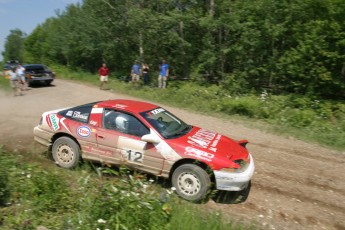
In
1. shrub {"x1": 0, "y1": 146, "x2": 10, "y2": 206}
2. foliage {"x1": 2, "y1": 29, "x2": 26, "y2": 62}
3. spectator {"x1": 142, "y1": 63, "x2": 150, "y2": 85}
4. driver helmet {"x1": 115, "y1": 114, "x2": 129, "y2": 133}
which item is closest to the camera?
shrub {"x1": 0, "y1": 146, "x2": 10, "y2": 206}

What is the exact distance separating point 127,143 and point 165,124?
3.00 feet

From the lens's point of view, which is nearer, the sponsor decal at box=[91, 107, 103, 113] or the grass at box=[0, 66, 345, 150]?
the sponsor decal at box=[91, 107, 103, 113]

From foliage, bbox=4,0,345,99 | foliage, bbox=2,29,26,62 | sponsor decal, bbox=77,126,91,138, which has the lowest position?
foliage, bbox=2,29,26,62

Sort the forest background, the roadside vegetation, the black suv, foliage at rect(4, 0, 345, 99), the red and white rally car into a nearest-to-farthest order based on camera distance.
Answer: the roadside vegetation → the red and white rally car → the forest background → foliage at rect(4, 0, 345, 99) → the black suv

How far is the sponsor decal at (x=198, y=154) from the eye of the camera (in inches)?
262

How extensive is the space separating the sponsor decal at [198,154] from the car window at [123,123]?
0.92 m

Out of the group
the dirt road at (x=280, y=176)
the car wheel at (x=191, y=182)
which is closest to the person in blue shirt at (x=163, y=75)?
the dirt road at (x=280, y=176)

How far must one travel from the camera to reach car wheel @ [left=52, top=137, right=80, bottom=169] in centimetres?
776

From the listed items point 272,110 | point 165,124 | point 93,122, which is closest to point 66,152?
point 93,122

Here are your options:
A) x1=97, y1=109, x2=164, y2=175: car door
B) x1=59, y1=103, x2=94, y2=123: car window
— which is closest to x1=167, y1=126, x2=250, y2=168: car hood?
x1=97, y1=109, x2=164, y2=175: car door

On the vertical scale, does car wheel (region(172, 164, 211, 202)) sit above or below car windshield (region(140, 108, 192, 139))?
below

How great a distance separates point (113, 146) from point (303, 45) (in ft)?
37.7

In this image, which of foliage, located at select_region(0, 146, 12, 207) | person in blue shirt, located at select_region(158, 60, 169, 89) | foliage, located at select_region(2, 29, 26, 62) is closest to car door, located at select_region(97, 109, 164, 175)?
foliage, located at select_region(0, 146, 12, 207)

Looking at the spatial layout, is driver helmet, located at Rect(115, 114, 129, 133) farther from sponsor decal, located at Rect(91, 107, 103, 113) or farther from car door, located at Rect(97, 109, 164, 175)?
sponsor decal, located at Rect(91, 107, 103, 113)
